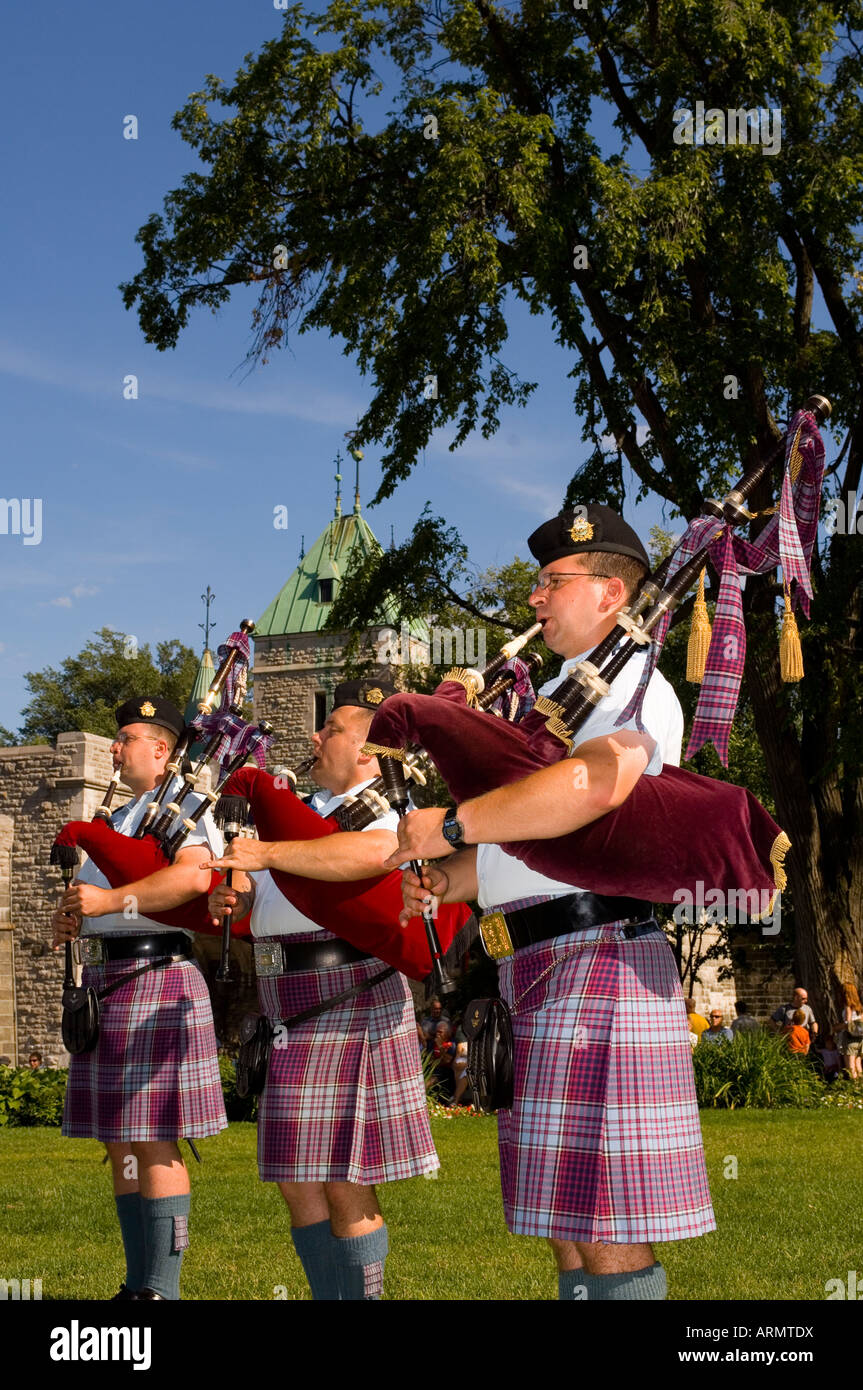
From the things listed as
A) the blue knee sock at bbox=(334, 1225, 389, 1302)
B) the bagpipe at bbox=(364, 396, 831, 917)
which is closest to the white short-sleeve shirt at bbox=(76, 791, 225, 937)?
the blue knee sock at bbox=(334, 1225, 389, 1302)

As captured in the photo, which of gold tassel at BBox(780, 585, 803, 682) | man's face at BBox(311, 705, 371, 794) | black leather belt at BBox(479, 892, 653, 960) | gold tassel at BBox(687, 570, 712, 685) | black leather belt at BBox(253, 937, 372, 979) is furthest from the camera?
man's face at BBox(311, 705, 371, 794)

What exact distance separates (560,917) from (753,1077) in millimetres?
12489

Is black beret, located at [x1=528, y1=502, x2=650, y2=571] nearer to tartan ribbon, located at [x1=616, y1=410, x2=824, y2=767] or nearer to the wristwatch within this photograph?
tartan ribbon, located at [x1=616, y1=410, x2=824, y2=767]

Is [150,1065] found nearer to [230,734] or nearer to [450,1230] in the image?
[230,734]

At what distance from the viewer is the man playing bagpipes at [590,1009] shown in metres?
2.98

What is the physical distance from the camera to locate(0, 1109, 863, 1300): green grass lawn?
602 centimetres

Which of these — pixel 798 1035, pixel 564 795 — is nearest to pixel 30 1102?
pixel 798 1035

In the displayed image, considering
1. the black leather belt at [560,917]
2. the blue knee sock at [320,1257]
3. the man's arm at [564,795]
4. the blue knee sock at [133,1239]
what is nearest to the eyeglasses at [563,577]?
the man's arm at [564,795]

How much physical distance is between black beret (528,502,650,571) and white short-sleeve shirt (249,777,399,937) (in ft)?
4.60

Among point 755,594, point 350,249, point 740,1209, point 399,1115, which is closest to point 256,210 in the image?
point 350,249

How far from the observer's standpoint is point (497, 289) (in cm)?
1571

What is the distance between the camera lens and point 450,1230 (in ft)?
24.7

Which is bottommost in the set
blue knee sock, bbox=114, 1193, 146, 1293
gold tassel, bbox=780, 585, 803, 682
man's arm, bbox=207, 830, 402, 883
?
blue knee sock, bbox=114, 1193, 146, 1293
